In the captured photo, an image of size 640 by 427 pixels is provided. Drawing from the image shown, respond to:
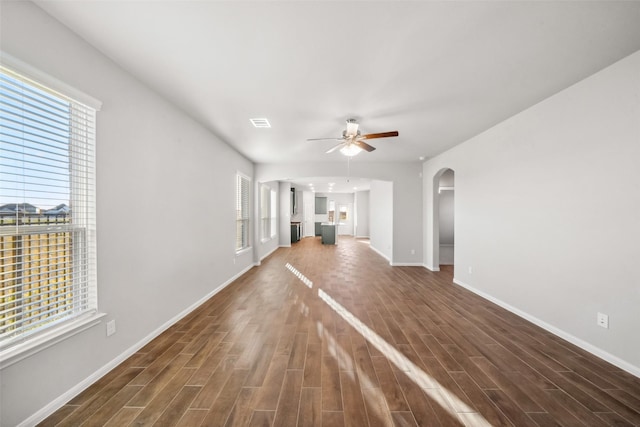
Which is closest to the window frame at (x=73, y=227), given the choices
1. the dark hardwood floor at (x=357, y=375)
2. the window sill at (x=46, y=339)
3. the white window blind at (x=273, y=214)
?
the window sill at (x=46, y=339)

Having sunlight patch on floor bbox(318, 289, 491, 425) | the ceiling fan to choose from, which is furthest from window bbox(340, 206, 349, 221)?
sunlight patch on floor bbox(318, 289, 491, 425)

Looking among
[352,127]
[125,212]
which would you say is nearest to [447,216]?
[352,127]

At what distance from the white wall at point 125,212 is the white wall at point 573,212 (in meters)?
4.40

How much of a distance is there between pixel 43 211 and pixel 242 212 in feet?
13.1

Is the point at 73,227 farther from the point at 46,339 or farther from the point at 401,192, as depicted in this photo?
the point at 401,192

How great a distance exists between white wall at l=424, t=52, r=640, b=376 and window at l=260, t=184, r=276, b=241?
5550 millimetres

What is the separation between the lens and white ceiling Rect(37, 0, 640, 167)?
Answer: 1.59 m

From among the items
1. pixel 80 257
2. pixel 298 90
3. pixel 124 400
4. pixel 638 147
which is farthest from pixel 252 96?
pixel 638 147

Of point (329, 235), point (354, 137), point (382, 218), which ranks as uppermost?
point (354, 137)

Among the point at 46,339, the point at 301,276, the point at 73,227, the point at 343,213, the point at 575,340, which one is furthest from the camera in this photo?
the point at 343,213

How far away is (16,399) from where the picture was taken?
4.62ft

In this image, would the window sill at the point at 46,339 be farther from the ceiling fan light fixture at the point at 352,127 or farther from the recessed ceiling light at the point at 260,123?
the ceiling fan light fixture at the point at 352,127

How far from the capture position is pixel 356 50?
1.95 m

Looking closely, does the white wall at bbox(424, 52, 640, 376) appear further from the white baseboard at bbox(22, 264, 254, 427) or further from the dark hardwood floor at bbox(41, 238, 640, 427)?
the white baseboard at bbox(22, 264, 254, 427)
